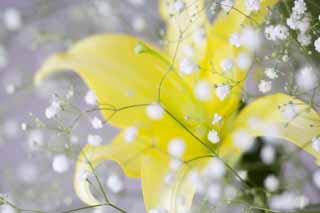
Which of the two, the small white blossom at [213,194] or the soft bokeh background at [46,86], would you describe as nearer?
the small white blossom at [213,194]

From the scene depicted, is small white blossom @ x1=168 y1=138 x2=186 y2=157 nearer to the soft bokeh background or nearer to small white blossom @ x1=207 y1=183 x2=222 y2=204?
small white blossom @ x1=207 y1=183 x2=222 y2=204

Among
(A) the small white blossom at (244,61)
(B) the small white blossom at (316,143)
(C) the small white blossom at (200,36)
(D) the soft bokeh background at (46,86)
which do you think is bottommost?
(B) the small white blossom at (316,143)

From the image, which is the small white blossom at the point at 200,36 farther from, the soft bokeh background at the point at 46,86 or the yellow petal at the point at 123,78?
the soft bokeh background at the point at 46,86

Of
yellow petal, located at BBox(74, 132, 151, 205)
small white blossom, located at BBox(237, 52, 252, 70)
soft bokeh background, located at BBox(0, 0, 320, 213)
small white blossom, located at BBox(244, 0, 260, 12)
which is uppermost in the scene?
soft bokeh background, located at BBox(0, 0, 320, 213)

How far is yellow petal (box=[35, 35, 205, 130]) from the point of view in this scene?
0.41 m

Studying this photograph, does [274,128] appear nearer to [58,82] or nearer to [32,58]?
[58,82]

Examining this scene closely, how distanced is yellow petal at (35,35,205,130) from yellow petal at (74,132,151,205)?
0.7 inches

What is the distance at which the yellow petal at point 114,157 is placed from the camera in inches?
15.4

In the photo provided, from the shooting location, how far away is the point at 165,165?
0.40 meters

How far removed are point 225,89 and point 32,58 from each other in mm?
532

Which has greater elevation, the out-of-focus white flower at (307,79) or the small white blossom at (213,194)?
the out-of-focus white flower at (307,79)

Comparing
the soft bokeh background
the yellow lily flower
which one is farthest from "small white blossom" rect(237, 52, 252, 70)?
the soft bokeh background

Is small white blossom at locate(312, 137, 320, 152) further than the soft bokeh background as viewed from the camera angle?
No

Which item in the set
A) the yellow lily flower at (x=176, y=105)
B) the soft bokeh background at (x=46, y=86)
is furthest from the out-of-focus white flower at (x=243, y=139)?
the soft bokeh background at (x=46, y=86)
